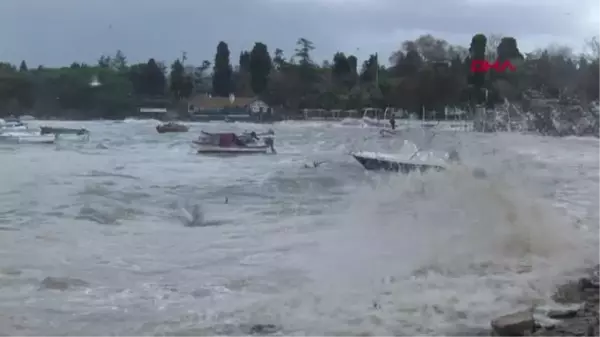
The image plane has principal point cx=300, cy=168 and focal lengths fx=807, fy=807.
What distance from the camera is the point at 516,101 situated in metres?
24.1

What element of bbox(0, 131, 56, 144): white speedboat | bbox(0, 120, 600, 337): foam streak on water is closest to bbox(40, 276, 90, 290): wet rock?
bbox(0, 120, 600, 337): foam streak on water

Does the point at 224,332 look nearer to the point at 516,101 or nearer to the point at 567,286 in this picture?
the point at 567,286

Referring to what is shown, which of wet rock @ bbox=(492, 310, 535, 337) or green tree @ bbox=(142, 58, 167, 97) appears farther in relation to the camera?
green tree @ bbox=(142, 58, 167, 97)

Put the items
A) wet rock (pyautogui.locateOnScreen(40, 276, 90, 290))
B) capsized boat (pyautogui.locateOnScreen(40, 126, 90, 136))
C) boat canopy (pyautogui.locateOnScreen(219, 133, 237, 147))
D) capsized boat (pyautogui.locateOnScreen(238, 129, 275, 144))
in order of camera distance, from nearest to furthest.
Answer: wet rock (pyautogui.locateOnScreen(40, 276, 90, 290)) → boat canopy (pyautogui.locateOnScreen(219, 133, 237, 147)) → capsized boat (pyautogui.locateOnScreen(238, 129, 275, 144)) → capsized boat (pyautogui.locateOnScreen(40, 126, 90, 136))

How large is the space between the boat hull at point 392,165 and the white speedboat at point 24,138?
16.7m

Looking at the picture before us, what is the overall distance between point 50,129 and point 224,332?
2883 centimetres

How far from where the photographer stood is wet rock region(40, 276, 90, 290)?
7.23 m

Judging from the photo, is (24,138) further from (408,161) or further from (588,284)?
(588,284)

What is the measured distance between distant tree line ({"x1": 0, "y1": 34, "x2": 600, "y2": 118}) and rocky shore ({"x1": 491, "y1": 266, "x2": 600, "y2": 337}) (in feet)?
47.7

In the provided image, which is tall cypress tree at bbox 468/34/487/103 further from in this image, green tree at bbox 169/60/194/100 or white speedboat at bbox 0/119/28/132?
white speedboat at bbox 0/119/28/132

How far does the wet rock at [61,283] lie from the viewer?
7.23 meters

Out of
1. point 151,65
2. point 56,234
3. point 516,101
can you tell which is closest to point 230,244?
point 56,234

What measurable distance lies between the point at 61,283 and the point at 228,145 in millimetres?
21378

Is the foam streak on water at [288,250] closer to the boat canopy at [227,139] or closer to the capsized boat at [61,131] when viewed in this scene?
the boat canopy at [227,139]
